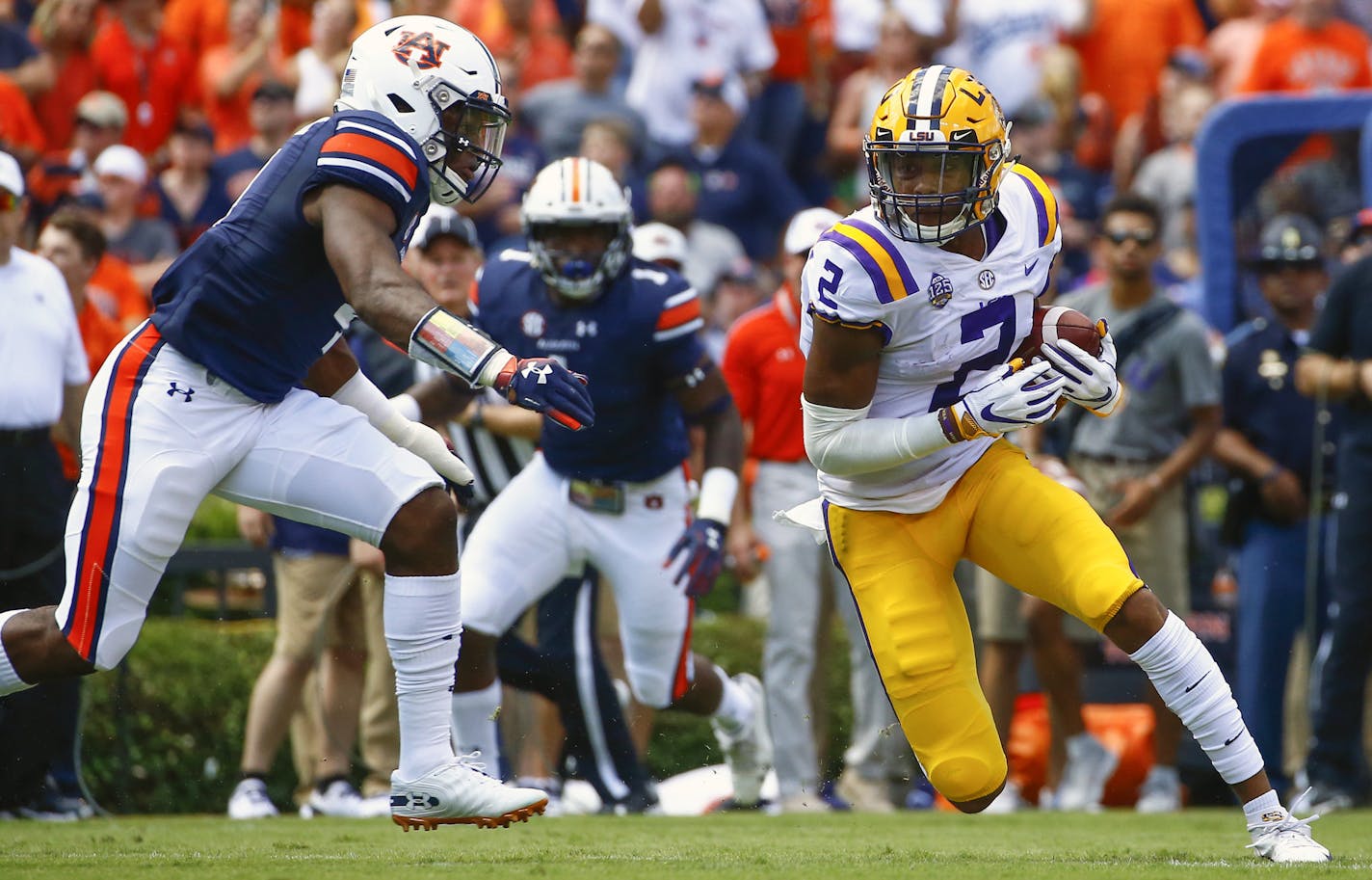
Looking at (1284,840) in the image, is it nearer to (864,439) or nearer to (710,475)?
(864,439)

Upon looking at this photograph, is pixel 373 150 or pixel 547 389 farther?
pixel 373 150

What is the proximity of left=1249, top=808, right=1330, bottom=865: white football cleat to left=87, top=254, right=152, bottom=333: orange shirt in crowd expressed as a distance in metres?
5.56

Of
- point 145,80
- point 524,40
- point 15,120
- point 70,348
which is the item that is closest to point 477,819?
point 70,348

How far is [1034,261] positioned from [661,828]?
2320mm

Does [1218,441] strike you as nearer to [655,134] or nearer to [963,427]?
[963,427]

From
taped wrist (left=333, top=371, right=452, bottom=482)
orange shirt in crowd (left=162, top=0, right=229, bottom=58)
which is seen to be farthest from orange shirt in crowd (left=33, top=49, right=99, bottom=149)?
taped wrist (left=333, top=371, right=452, bottom=482)

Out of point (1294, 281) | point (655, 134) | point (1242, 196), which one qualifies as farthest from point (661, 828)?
point (655, 134)

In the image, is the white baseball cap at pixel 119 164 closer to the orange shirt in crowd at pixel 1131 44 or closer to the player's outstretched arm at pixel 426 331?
the player's outstretched arm at pixel 426 331

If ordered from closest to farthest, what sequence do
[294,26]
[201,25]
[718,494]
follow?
[718,494] → [201,25] → [294,26]

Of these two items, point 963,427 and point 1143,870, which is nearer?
point 1143,870

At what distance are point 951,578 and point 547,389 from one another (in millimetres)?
1550

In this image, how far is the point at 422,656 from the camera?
484 cm

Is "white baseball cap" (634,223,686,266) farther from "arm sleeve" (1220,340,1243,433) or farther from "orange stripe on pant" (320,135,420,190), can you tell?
"orange stripe on pant" (320,135,420,190)

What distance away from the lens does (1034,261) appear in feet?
16.9
